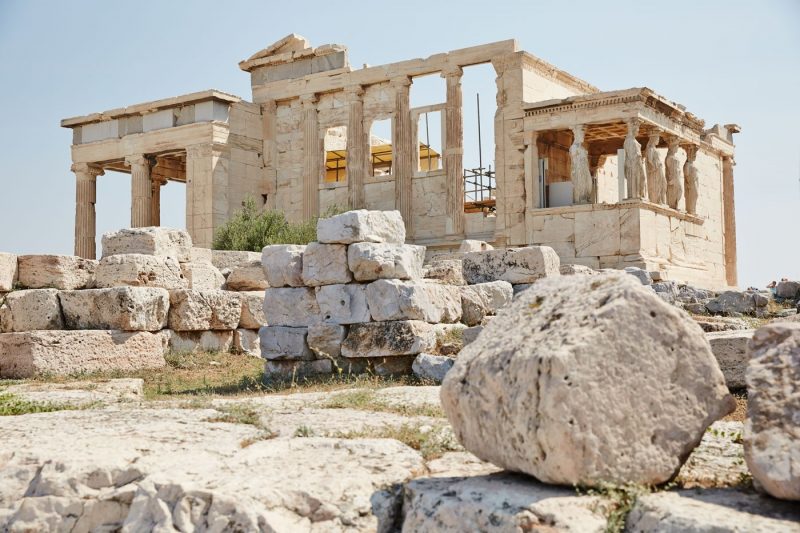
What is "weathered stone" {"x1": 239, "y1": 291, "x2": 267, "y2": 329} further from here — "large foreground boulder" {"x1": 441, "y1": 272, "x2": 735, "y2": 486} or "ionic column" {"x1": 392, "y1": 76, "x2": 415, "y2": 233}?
"ionic column" {"x1": 392, "y1": 76, "x2": 415, "y2": 233}

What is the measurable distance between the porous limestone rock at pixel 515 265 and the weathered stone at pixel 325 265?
9.29 ft

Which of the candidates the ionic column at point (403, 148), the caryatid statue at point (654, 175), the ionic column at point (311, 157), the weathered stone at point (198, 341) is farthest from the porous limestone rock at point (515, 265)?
the ionic column at point (311, 157)

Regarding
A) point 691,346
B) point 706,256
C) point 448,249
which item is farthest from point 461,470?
point 706,256

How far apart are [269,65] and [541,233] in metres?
10.9

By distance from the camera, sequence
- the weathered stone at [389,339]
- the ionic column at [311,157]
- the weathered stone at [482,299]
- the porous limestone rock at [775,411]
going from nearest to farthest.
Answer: the porous limestone rock at [775,411] < the weathered stone at [389,339] < the weathered stone at [482,299] < the ionic column at [311,157]

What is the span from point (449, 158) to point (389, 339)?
15581mm

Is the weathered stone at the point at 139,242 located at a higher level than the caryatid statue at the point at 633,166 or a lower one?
lower

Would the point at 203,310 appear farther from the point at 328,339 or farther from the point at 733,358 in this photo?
the point at 733,358

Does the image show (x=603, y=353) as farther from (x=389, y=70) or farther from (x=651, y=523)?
(x=389, y=70)

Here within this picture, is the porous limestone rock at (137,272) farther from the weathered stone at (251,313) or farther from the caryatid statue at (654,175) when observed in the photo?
the caryatid statue at (654,175)

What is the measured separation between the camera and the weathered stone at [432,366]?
331 inches

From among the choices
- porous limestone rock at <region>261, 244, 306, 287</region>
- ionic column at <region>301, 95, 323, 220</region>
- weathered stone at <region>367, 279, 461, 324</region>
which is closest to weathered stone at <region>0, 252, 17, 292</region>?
porous limestone rock at <region>261, 244, 306, 287</region>

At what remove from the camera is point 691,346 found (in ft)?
10.8

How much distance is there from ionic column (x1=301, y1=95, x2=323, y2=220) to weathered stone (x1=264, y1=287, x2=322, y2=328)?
16729 millimetres
